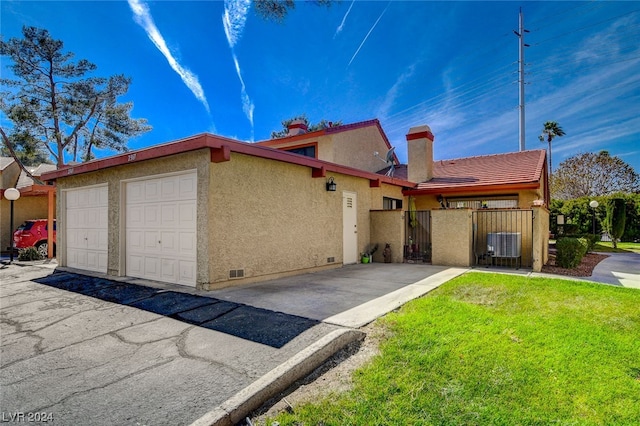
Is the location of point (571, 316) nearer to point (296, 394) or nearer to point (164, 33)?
point (296, 394)

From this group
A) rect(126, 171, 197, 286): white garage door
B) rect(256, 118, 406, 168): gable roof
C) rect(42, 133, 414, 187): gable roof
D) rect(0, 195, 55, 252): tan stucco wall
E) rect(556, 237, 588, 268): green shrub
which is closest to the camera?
rect(42, 133, 414, 187): gable roof

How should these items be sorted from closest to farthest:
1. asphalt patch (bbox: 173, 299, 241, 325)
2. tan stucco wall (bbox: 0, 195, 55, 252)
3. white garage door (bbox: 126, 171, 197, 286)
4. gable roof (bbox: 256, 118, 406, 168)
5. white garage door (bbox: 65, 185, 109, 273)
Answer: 1. asphalt patch (bbox: 173, 299, 241, 325)
2. white garage door (bbox: 126, 171, 197, 286)
3. white garage door (bbox: 65, 185, 109, 273)
4. gable roof (bbox: 256, 118, 406, 168)
5. tan stucco wall (bbox: 0, 195, 55, 252)

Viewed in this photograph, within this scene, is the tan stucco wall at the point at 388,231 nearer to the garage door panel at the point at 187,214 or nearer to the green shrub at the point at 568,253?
the green shrub at the point at 568,253

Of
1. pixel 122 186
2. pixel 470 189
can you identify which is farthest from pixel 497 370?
pixel 470 189

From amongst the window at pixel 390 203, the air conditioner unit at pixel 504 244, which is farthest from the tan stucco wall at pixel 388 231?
the air conditioner unit at pixel 504 244

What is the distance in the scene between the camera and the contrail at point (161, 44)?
10.8m

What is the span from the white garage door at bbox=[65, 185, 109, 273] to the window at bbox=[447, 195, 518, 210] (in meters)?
11.9

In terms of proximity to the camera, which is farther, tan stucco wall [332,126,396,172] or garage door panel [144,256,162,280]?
tan stucco wall [332,126,396,172]

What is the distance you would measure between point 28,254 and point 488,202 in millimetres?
19365

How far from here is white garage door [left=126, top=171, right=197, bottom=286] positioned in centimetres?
721

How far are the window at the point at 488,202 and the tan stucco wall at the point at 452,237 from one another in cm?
215

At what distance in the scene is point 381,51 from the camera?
53.8 ft

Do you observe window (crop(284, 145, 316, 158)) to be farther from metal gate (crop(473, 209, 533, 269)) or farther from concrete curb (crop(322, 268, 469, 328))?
concrete curb (crop(322, 268, 469, 328))

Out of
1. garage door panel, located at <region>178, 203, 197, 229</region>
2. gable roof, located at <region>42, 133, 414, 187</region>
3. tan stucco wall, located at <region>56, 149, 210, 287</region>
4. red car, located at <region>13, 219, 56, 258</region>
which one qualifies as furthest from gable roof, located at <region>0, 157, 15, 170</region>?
garage door panel, located at <region>178, 203, 197, 229</region>
